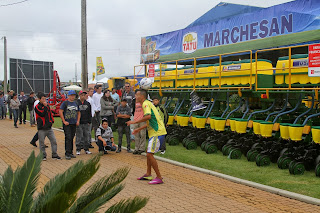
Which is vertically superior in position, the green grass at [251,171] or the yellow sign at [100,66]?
the yellow sign at [100,66]

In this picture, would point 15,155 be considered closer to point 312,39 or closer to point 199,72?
point 199,72

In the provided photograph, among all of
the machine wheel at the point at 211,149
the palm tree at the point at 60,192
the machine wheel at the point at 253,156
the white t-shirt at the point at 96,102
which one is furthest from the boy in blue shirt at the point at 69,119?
the palm tree at the point at 60,192

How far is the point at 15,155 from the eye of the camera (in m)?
10.9

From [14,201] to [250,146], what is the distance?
8.13m

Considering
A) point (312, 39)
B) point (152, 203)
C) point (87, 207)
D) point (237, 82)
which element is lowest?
point (152, 203)

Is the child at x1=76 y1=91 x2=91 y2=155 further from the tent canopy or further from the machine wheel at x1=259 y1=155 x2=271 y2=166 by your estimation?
the tent canopy

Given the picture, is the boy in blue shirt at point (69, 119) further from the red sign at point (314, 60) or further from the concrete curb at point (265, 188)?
the red sign at point (314, 60)

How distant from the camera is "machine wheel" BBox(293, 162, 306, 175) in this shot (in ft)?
26.5

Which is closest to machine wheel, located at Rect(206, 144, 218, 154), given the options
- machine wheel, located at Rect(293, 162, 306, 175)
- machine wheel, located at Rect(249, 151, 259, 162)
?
machine wheel, located at Rect(249, 151, 259, 162)

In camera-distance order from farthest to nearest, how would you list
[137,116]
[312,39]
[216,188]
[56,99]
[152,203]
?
[56,99]
[312,39]
[137,116]
[216,188]
[152,203]

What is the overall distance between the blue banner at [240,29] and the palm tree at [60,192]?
15.5m

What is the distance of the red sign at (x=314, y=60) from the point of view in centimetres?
787

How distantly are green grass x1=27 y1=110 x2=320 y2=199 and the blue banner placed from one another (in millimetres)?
9538

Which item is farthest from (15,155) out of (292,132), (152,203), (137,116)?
(292,132)
